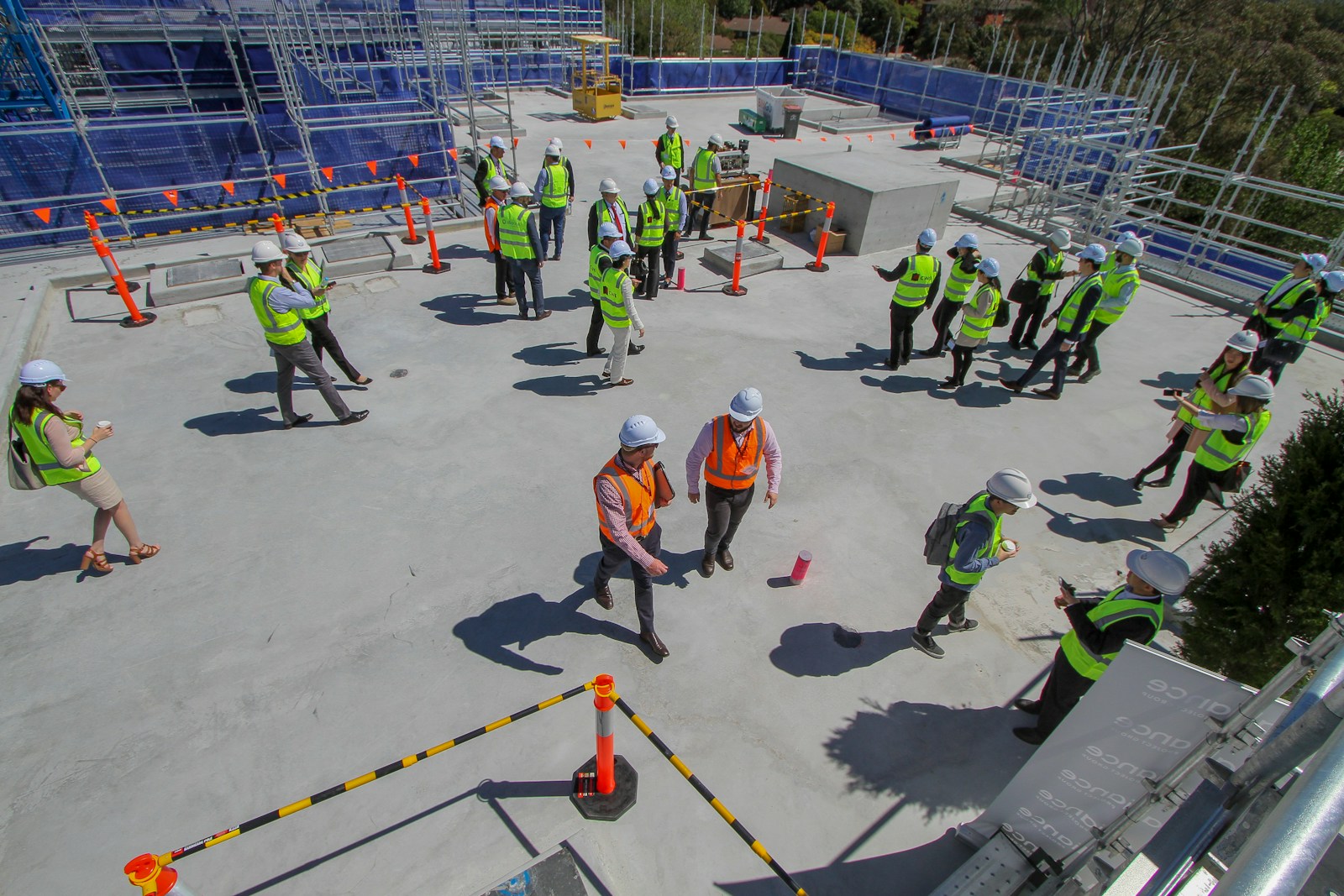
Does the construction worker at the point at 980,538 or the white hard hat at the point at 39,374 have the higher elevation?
the white hard hat at the point at 39,374

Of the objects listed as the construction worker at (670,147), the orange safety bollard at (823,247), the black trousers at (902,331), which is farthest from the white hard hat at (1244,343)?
the construction worker at (670,147)

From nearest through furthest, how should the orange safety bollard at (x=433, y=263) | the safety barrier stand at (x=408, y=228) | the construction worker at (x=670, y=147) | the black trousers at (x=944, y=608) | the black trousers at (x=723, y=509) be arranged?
the black trousers at (x=944, y=608) → the black trousers at (x=723, y=509) → the orange safety bollard at (x=433, y=263) → the safety barrier stand at (x=408, y=228) → the construction worker at (x=670, y=147)

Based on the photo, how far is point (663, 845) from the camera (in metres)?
4.08

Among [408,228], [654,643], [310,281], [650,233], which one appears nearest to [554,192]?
[650,233]

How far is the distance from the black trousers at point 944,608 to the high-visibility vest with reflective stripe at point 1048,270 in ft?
18.6

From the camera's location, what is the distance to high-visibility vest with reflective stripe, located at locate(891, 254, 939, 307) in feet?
26.8

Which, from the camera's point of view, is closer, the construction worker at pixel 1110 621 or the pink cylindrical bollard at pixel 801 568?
the construction worker at pixel 1110 621

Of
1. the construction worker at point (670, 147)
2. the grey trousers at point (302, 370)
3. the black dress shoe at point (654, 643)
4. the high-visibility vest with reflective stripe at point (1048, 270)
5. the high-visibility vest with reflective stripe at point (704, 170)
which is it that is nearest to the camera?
the black dress shoe at point (654, 643)

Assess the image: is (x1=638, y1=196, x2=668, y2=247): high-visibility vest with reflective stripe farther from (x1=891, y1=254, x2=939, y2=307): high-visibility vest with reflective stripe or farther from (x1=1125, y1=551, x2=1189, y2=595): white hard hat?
(x1=1125, y1=551, x2=1189, y2=595): white hard hat

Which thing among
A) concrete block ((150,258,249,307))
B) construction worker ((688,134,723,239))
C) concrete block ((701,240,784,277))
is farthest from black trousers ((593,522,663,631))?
construction worker ((688,134,723,239))

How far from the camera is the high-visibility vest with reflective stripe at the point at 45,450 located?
4.96 metres

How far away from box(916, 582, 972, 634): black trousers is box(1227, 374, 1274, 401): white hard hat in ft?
10.9

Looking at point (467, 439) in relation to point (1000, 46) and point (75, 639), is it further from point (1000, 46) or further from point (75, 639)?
point (1000, 46)

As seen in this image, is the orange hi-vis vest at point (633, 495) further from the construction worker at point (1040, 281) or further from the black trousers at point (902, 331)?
the construction worker at point (1040, 281)
